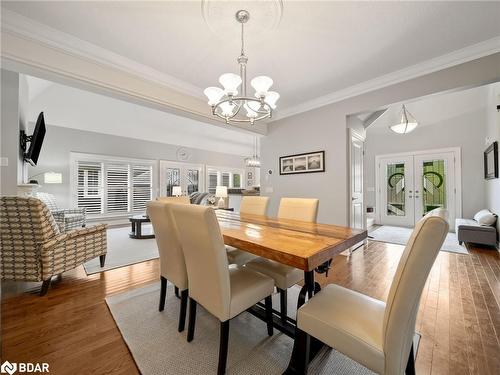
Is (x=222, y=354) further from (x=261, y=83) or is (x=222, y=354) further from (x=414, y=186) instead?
(x=414, y=186)

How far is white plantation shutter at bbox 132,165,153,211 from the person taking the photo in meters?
6.32

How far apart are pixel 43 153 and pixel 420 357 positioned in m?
7.22

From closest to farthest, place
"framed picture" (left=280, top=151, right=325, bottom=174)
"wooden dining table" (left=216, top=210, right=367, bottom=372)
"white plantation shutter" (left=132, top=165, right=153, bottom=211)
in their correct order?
"wooden dining table" (left=216, top=210, right=367, bottom=372) < "framed picture" (left=280, top=151, right=325, bottom=174) < "white plantation shutter" (left=132, top=165, right=153, bottom=211)

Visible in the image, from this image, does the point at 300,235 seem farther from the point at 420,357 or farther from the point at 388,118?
the point at 388,118

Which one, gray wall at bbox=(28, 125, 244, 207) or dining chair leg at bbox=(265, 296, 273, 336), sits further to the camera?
gray wall at bbox=(28, 125, 244, 207)

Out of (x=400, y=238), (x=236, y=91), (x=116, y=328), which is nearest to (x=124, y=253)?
(x=116, y=328)

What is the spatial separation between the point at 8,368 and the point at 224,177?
760 cm

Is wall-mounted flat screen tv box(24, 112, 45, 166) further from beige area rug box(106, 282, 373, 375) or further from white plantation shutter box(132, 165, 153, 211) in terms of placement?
beige area rug box(106, 282, 373, 375)

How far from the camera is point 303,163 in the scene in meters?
3.80

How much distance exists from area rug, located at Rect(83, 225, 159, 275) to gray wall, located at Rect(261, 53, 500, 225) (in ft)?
8.03

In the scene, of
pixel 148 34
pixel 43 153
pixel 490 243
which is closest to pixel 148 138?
pixel 43 153

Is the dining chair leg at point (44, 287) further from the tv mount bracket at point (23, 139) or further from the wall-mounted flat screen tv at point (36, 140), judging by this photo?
the tv mount bracket at point (23, 139)

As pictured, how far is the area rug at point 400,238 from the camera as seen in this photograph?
3625 mm

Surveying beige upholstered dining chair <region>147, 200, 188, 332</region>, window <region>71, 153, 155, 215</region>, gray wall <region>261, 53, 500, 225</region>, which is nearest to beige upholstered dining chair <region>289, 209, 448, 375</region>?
beige upholstered dining chair <region>147, 200, 188, 332</region>
